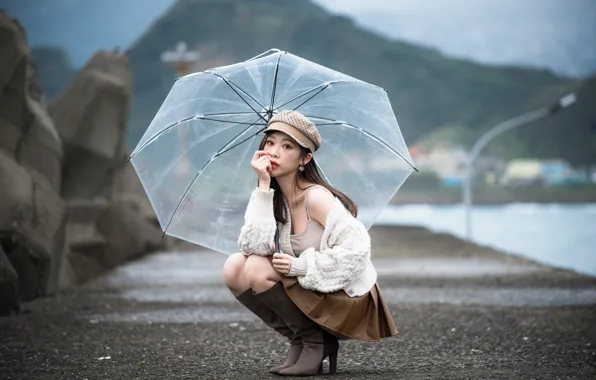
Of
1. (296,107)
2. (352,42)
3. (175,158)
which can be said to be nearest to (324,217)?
(296,107)

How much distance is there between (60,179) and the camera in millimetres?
13852

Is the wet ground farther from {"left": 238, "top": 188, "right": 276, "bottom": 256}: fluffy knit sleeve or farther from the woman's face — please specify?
the woman's face

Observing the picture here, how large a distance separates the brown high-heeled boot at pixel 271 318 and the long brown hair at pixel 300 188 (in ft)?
1.33

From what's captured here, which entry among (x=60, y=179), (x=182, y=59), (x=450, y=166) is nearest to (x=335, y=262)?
(x=60, y=179)

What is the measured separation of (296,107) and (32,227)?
494 cm

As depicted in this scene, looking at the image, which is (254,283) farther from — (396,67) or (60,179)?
(396,67)

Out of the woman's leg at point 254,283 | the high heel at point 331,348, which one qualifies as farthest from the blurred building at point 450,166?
the woman's leg at point 254,283

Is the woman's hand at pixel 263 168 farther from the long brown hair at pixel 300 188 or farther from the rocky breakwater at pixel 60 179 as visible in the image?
the rocky breakwater at pixel 60 179

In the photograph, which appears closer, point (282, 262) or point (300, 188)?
point (282, 262)

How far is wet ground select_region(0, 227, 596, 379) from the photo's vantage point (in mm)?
5895

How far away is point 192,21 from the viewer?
112m

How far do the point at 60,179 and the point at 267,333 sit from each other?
684 centimetres

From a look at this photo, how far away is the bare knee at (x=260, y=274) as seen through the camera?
509 centimetres

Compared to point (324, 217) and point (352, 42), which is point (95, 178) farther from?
point (352, 42)
